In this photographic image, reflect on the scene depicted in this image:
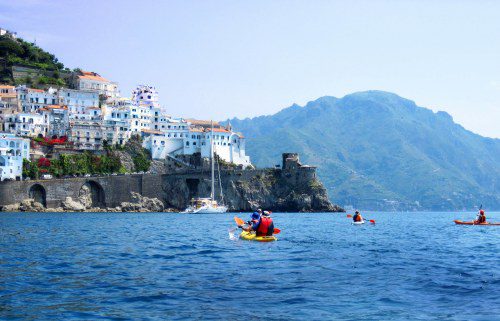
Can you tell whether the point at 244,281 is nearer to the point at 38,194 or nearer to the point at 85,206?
the point at 38,194

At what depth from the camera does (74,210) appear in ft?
322

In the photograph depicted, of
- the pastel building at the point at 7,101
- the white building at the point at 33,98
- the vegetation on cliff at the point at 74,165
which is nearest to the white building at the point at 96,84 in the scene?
the white building at the point at 33,98

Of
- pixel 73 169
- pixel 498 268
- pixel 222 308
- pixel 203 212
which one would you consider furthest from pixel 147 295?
pixel 73 169

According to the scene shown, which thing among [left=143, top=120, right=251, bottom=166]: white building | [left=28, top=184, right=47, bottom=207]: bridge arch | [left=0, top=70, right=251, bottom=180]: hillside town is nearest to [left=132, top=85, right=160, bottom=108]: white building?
[left=0, top=70, right=251, bottom=180]: hillside town

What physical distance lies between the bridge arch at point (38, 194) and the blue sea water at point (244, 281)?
194 feet

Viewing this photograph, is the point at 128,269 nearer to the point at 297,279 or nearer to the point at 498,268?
the point at 297,279

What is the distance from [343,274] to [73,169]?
84.6m

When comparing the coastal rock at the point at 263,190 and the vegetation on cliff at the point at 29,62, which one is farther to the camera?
the vegetation on cliff at the point at 29,62

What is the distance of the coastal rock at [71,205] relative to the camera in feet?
319

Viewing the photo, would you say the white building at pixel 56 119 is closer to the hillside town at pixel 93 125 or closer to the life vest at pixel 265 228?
the hillside town at pixel 93 125

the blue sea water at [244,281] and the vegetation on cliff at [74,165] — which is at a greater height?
the vegetation on cliff at [74,165]

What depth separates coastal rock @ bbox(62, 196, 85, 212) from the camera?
97188mm

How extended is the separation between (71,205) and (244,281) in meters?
79.1

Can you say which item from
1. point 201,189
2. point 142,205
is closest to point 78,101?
point 142,205
